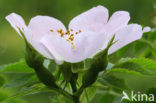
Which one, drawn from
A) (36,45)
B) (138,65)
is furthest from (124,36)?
(36,45)

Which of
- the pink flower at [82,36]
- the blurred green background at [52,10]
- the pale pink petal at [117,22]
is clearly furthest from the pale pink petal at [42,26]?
the blurred green background at [52,10]


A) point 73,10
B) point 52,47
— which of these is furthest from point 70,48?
point 73,10

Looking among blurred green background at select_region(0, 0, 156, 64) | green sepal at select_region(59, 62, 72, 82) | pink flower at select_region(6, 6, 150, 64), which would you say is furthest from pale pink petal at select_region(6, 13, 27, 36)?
blurred green background at select_region(0, 0, 156, 64)

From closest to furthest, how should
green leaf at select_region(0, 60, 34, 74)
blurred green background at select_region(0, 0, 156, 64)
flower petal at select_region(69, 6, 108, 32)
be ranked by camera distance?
green leaf at select_region(0, 60, 34, 74)
flower petal at select_region(69, 6, 108, 32)
blurred green background at select_region(0, 0, 156, 64)

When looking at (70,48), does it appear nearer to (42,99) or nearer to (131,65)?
(131,65)

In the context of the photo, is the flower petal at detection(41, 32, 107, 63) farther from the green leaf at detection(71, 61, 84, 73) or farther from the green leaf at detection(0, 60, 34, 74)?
the green leaf at detection(0, 60, 34, 74)

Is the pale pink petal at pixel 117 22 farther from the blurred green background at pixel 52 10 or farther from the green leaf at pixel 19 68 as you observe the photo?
the blurred green background at pixel 52 10
